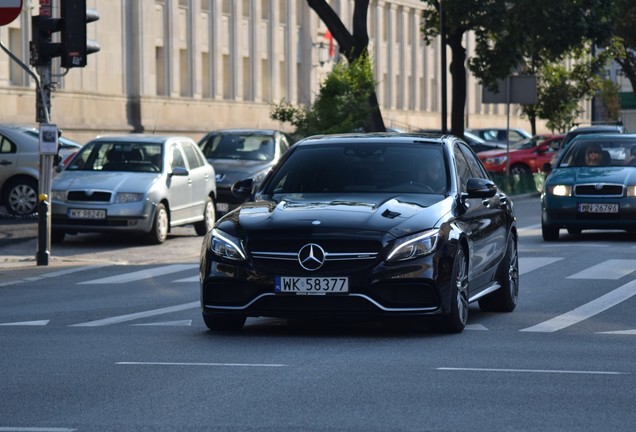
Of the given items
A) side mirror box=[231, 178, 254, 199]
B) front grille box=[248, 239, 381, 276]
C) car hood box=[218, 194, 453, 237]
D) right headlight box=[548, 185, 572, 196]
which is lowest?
right headlight box=[548, 185, 572, 196]

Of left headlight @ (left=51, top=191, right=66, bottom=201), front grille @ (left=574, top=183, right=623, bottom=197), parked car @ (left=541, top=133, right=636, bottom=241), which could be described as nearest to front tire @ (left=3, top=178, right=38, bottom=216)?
left headlight @ (left=51, top=191, right=66, bottom=201)

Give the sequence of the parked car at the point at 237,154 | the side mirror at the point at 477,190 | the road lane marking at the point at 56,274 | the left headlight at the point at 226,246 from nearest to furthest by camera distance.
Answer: the left headlight at the point at 226,246 → the side mirror at the point at 477,190 → the road lane marking at the point at 56,274 → the parked car at the point at 237,154

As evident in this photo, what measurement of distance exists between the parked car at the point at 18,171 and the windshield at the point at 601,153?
9404mm

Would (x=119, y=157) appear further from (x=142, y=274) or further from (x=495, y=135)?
(x=495, y=135)

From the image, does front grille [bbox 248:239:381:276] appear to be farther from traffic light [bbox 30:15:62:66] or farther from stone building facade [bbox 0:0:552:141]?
stone building facade [bbox 0:0:552:141]

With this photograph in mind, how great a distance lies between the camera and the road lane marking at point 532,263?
18859 mm

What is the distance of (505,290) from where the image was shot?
13.7 m

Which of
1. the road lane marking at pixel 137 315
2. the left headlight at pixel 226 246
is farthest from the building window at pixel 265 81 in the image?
the left headlight at pixel 226 246

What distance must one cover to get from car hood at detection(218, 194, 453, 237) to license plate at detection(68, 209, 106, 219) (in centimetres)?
1183

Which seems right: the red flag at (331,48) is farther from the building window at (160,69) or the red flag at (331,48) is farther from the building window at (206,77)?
the building window at (160,69)

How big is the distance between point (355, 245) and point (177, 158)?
14.9 meters

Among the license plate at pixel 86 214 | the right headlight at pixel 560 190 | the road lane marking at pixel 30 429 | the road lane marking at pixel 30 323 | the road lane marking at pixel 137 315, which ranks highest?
the road lane marking at pixel 30 429

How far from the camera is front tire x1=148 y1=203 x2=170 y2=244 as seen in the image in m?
24.4

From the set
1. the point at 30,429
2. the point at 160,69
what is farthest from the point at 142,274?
the point at 160,69
